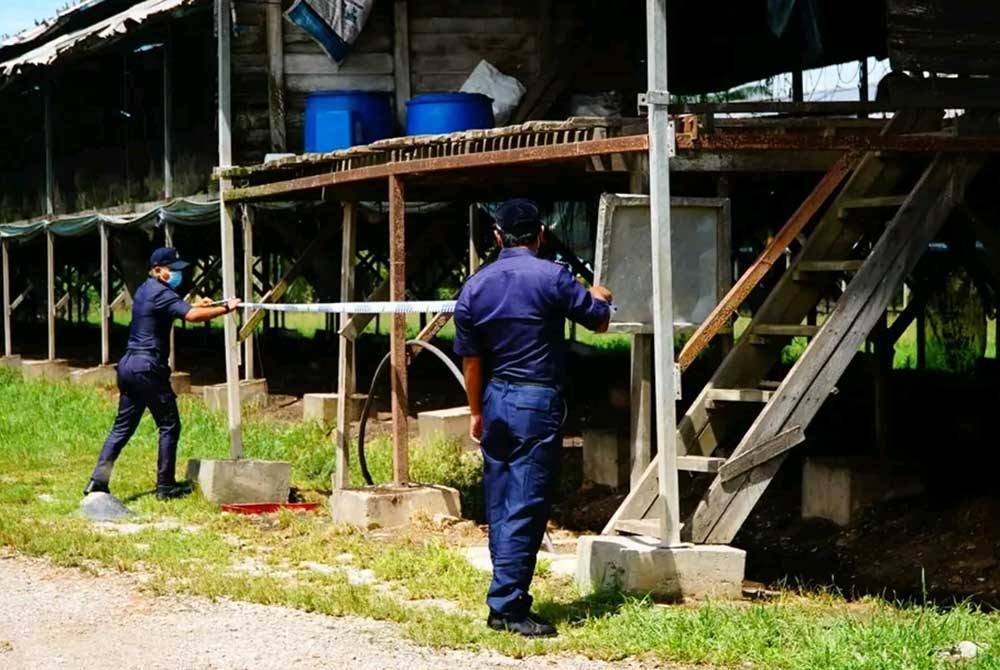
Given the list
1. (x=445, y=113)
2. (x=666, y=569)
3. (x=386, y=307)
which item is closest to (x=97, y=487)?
(x=386, y=307)

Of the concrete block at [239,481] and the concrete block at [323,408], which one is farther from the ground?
the concrete block at [323,408]

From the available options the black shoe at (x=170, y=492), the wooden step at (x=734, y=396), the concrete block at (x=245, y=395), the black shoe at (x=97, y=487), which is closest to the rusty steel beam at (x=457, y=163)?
the wooden step at (x=734, y=396)

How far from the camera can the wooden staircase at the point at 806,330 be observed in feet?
28.8

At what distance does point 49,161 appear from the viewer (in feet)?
74.7

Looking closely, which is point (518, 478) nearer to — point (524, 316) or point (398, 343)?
point (524, 316)

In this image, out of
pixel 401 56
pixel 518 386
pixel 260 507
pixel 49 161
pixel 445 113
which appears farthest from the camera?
pixel 49 161

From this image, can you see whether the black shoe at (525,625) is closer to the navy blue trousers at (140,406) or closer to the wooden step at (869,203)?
the wooden step at (869,203)

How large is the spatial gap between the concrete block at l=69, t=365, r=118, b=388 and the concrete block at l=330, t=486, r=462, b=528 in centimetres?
1008

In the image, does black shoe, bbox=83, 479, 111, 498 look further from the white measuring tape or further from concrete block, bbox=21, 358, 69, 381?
concrete block, bbox=21, 358, 69, 381

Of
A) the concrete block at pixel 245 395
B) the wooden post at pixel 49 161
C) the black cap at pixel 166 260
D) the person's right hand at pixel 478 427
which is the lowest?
the concrete block at pixel 245 395

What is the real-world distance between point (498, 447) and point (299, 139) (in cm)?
968

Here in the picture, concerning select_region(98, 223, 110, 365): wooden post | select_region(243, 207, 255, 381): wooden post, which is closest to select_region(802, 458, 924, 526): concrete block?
select_region(243, 207, 255, 381): wooden post

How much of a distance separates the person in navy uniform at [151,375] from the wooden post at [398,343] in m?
1.51

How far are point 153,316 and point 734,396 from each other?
15.8 ft
